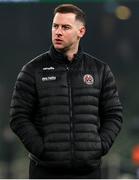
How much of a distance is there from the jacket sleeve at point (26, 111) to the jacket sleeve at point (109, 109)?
1.10 feet

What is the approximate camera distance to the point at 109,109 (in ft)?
12.6

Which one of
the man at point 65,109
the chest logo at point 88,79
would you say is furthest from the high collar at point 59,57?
the chest logo at point 88,79

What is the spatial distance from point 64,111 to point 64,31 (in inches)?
15.2

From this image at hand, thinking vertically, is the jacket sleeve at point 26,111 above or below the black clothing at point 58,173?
above

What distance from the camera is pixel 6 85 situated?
8.19 meters

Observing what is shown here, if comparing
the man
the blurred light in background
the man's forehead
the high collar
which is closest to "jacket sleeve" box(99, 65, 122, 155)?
the man

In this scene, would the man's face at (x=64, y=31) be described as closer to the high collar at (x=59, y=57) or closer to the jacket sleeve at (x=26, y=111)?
the high collar at (x=59, y=57)

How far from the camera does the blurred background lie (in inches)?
319

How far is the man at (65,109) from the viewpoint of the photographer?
12.1 feet

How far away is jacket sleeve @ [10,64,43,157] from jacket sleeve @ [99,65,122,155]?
0.34 m

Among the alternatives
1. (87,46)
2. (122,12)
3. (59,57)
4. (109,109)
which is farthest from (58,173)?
(122,12)

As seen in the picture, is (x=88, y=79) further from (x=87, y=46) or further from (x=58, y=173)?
(x=87, y=46)

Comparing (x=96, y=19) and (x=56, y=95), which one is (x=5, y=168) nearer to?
(x=96, y=19)

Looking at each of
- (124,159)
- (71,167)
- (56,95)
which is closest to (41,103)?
(56,95)
